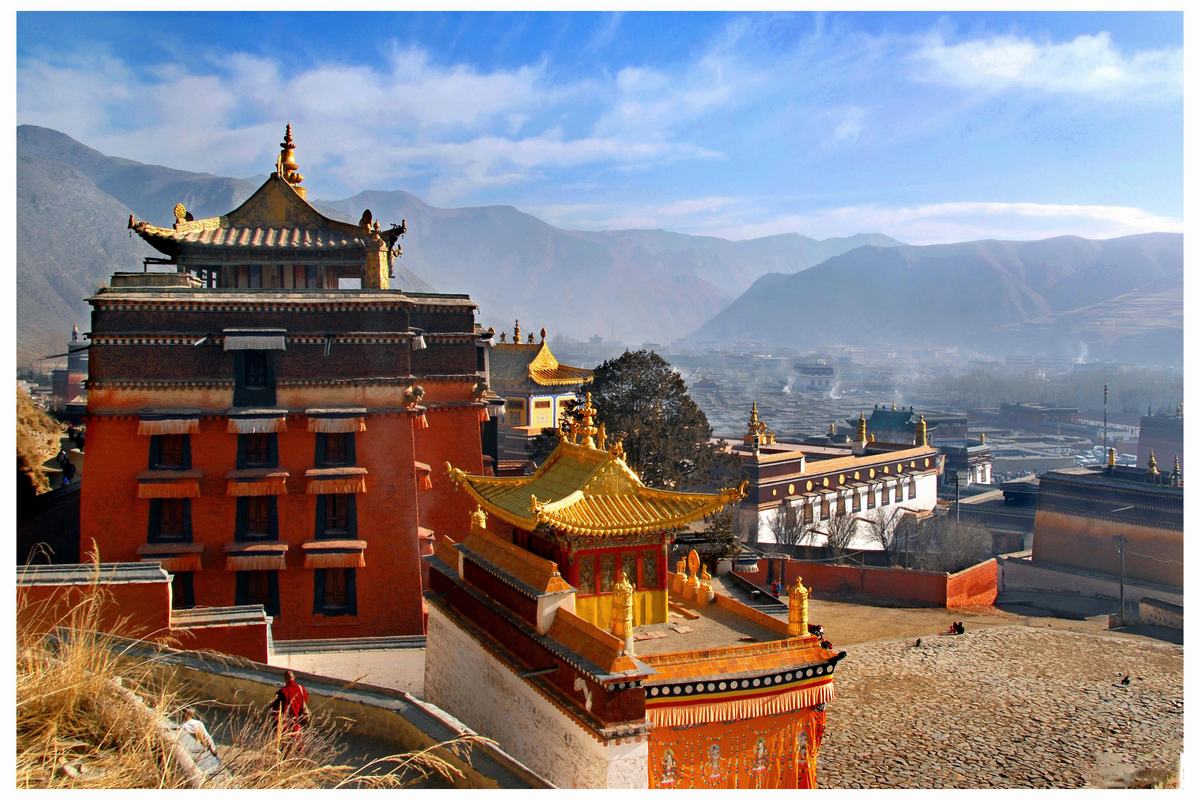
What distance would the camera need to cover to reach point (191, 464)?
1922cm

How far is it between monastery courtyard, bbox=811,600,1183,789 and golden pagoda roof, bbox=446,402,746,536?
7716 millimetres

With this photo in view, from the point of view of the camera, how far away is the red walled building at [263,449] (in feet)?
61.9

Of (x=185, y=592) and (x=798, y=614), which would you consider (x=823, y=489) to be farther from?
(x=798, y=614)

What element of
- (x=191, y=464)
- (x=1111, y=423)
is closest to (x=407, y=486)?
(x=191, y=464)

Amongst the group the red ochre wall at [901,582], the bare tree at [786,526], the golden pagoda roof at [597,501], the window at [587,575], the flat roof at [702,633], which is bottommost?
the red ochre wall at [901,582]

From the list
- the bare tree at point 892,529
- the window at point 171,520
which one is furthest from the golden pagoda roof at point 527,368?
the window at point 171,520

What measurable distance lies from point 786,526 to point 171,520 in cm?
Answer: 2512

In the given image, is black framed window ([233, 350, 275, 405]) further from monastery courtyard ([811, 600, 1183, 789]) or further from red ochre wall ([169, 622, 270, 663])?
monastery courtyard ([811, 600, 1183, 789])

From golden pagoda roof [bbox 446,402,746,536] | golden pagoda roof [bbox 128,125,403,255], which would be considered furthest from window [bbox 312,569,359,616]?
golden pagoda roof [bbox 128,125,403,255]

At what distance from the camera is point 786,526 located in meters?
38.0

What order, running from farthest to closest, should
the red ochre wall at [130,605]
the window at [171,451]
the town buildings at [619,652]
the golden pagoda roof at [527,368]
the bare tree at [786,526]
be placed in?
the golden pagoda roof at [527,368] → the bare tree at [786,526] → the window at [171,451] → the red ochre wall at [130,605] → the town buildings at [619,652]

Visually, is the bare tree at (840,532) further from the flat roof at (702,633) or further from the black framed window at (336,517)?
the flat roof at (702,633)

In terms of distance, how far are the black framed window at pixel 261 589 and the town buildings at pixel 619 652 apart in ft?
19.6
